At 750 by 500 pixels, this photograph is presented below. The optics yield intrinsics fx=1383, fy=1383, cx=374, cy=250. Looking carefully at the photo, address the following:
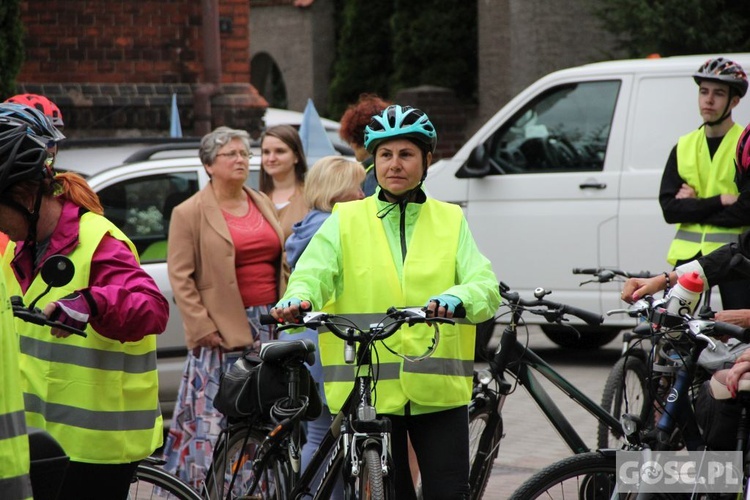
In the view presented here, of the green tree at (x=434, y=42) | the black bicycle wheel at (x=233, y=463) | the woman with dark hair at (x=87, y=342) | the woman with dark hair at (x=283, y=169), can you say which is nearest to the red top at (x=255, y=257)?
the woman with dark hair at (x=283, y=169)

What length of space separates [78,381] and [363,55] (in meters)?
21.0

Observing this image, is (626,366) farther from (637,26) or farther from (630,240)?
(637,26)

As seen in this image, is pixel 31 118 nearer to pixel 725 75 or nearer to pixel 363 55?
pixel 725 75

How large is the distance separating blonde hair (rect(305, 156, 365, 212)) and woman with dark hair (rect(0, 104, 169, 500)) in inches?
84.3

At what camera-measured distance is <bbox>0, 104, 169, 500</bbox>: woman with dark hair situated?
3.85 metres

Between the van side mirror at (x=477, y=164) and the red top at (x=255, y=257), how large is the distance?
3.57 metres

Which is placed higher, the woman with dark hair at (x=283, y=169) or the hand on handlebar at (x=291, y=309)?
the woman with dark hair at (x=283, y=169)

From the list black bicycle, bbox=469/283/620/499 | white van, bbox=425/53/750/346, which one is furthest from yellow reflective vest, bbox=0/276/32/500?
white van, bbox=425/53/750/346

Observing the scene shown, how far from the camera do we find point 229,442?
5465mm

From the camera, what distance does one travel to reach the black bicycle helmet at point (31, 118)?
12.3 ft

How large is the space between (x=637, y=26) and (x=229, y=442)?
545 inches

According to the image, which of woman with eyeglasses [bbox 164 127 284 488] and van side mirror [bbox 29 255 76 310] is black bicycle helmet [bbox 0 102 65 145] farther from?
woman with eyeglasses [bbox 164 127 284 488]

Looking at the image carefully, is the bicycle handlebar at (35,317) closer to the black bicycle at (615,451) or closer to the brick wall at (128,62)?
the black bicycle at (615,451)

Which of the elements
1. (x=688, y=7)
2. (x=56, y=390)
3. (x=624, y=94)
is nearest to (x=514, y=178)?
(x=624, y=94)
